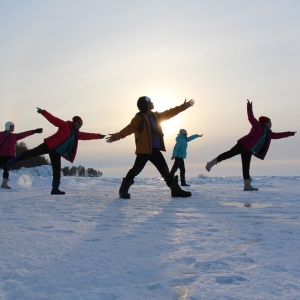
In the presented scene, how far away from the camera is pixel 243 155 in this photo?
9.02m

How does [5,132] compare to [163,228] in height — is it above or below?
above

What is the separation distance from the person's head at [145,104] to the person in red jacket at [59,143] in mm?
1537

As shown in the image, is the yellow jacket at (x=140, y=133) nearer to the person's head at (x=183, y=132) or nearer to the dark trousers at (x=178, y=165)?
the dark trousers at (x=178, y=165)

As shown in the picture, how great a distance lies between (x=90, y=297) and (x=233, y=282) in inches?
29.3

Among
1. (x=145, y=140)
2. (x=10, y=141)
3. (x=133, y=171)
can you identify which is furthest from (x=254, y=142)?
(x=10, y=141)

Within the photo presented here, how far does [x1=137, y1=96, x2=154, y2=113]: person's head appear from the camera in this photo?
22.5 ft

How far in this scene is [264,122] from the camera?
29.5 ft

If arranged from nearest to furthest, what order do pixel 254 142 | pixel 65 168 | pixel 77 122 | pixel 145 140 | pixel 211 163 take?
pixel 145 140 → pixel 77 122 → pixel 254 142 → pixel 211 163 → pixel 65 168

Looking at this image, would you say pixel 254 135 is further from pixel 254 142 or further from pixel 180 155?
pixel 180 155

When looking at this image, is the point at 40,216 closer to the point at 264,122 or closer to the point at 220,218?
the point at 220,218

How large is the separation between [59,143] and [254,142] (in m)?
4.51

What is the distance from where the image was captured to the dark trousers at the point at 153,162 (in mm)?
6872

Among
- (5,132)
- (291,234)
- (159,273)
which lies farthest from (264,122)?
(159,273)

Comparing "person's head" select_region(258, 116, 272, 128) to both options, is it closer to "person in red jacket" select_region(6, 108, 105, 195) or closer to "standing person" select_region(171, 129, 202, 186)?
"standing person" select_region(171, 129, 202, 186)
